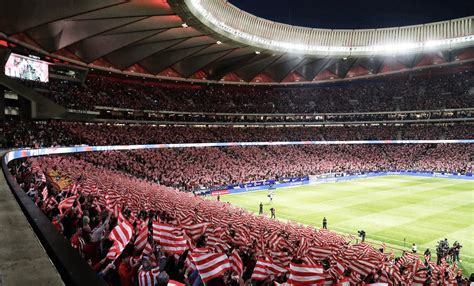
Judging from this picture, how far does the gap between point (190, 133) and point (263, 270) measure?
55374mm

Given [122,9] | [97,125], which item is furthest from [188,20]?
[97,125]

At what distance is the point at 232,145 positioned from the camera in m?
63.8

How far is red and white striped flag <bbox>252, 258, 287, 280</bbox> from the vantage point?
6.99 meters

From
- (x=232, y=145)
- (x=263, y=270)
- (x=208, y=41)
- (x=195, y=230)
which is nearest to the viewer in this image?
(x=263, y=270)

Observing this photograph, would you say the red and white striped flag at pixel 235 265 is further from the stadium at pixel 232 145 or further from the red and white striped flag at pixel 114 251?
the red and white striped flag at pixel 114 251

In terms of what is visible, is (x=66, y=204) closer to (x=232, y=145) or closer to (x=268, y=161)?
(x=268, y=161)

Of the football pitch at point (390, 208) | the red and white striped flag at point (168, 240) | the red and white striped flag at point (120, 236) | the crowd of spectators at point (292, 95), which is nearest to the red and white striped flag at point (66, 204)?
the red and white striped flag at point (168, 240)

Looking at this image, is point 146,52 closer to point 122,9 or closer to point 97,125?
point 97,125

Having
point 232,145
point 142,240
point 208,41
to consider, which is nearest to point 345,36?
point 208,41

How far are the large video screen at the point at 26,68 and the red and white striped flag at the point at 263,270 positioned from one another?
4008cm

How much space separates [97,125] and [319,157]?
126 ft

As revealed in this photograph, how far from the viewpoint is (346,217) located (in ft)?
104

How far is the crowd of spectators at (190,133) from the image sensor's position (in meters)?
33.9

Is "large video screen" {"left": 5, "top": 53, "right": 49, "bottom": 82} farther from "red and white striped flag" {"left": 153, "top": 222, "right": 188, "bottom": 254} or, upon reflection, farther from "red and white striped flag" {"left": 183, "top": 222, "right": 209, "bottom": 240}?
"red and white striped flag" {"left": 153, "top": 222, "right": 188, "bottom": 254}
